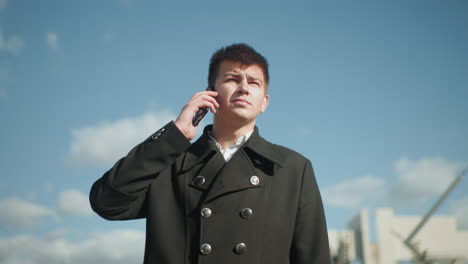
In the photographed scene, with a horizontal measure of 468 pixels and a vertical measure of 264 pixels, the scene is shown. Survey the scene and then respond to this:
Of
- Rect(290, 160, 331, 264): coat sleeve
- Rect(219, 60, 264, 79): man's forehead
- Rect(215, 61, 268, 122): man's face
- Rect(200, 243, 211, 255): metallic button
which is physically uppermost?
Rect(219, 60, 264, 79): man's forehead

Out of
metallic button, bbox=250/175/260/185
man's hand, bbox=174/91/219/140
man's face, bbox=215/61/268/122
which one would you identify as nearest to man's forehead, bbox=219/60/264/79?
man's face, bbox=215/61/268/122

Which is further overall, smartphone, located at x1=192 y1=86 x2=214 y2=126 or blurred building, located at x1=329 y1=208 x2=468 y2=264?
blurred building, located at x1=329 y1=208 x2=468 y2=264

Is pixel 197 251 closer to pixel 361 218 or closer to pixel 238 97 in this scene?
pixel 238 97

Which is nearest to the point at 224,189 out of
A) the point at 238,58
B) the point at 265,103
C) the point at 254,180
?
the point at 254,180

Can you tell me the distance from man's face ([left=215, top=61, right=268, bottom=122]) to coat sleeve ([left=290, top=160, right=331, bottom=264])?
58cm

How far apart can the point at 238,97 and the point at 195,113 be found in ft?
0.96

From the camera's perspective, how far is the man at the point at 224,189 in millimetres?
2781

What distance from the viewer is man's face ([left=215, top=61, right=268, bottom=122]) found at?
3016mm

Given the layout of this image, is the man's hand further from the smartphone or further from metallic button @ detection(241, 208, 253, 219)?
metallic button @ detection(241, 208, 253, 219)

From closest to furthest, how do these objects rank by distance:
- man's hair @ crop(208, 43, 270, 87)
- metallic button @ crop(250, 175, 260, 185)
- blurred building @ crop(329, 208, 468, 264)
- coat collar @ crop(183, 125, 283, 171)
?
metallic button @ crop(250, 175, 260, 185) < coat collar @ crop(183, 125, 283, 171) < man's hair @ crop(208, 43, 270, 87) < blurred building @ crop(329, 208, 468, 264)

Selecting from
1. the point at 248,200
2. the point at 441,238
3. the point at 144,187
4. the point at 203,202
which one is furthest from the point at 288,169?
the point at 441,238

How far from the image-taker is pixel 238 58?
3.19m

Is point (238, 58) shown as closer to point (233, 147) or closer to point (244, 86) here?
point (244, 86)

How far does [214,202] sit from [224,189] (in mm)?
99
